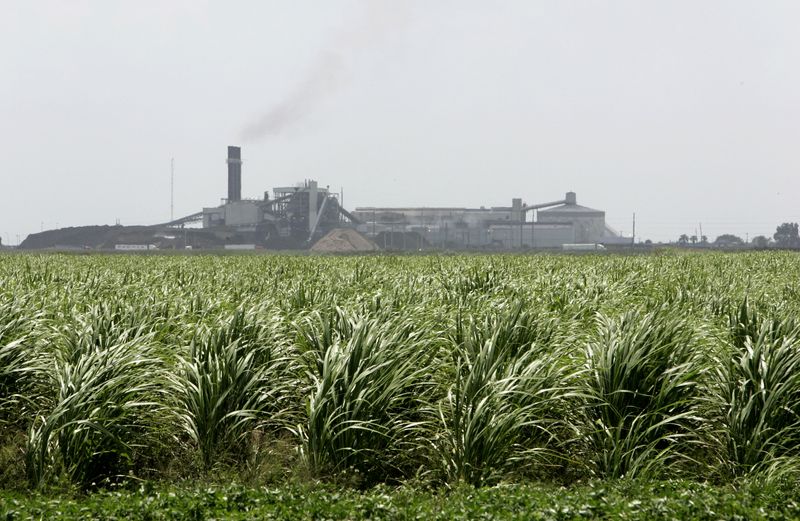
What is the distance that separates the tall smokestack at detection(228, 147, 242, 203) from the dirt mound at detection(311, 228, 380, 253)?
24.1 metres

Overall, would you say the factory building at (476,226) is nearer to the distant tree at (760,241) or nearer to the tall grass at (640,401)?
the distant tree at (760,241)

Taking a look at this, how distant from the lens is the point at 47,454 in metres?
6.93

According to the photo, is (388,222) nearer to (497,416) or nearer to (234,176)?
(234,176)

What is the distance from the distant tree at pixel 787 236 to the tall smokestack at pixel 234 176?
11144 cm

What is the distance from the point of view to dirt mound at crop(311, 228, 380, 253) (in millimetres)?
145125

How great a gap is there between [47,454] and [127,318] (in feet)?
11.4

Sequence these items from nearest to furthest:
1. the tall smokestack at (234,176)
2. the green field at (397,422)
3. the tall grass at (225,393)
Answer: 1. the green field at (397,422)
2. the tall grass at (225,393)
3. the tall smokestack at (234,176)

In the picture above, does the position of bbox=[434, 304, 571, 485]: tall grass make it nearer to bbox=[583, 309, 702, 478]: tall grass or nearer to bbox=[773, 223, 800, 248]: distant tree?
bbox=[583, 309, 702, 478]: tall grass

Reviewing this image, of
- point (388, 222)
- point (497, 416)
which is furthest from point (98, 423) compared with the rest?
point (388, 222)

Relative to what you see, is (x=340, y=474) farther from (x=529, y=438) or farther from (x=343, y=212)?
(x=343, y=212)

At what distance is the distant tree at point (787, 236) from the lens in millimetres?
170125

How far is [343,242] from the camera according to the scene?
147m

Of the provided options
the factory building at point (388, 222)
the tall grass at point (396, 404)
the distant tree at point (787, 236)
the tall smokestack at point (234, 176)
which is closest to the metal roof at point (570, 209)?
the factory building at point (388, 222)

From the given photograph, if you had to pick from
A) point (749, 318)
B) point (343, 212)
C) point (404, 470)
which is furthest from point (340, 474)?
point (343, 212)
